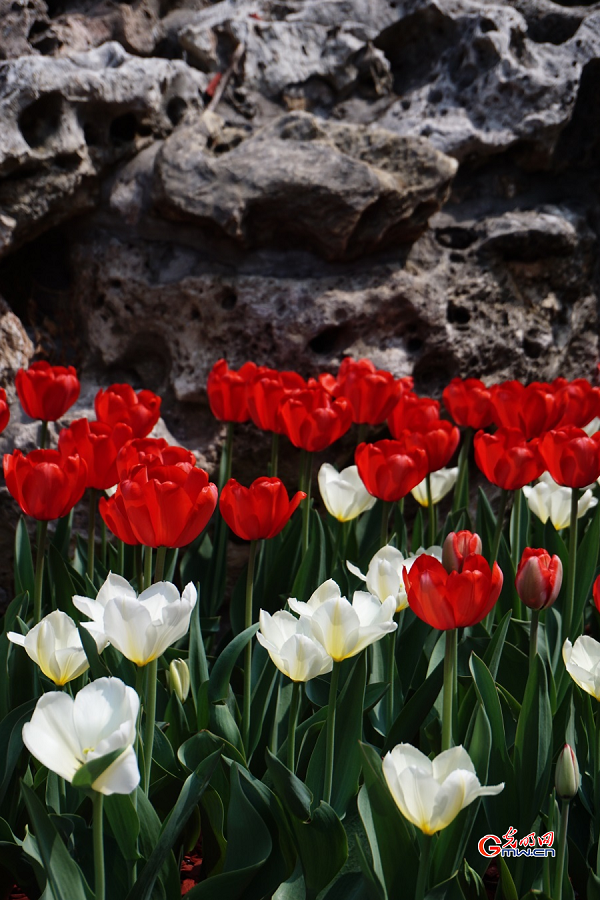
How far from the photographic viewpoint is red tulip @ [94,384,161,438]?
2.03 meters

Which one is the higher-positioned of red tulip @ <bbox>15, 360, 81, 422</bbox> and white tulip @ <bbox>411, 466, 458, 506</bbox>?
red tulip @ <bbox>15, 360, 81, 422</bbox>

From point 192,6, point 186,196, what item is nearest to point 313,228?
point 186,196

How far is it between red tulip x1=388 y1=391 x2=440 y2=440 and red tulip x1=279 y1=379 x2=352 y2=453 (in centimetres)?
18

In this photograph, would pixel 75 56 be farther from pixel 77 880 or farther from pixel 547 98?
pixel 77 880

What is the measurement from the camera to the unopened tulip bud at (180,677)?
Result: 57.9 inches

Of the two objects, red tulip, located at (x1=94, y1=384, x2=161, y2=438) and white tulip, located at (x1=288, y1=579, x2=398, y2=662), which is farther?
red tulip, located at (x1=94, y1=384, x2=161, y2=438)

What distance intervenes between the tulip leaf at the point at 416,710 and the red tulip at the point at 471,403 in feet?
3.38

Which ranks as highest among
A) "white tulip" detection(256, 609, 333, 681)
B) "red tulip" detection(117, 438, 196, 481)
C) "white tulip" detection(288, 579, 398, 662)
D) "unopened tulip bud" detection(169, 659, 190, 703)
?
"red tulip" detection(117, 438, 196, 481)

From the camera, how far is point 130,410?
204 centimetres

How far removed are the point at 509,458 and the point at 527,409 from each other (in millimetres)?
405

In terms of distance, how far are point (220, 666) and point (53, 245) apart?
2.39 metres

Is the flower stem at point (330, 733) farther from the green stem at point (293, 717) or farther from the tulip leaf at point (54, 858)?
the tulip leaf at point (54, 858)

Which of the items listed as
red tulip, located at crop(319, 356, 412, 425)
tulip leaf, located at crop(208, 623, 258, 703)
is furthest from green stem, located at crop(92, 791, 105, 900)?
red tulip, located at crop(319, 356, 412, 425)

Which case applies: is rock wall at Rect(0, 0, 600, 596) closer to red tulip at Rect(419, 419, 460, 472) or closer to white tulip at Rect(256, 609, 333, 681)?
red tulip at Rect(419, 419, 460, 472)
